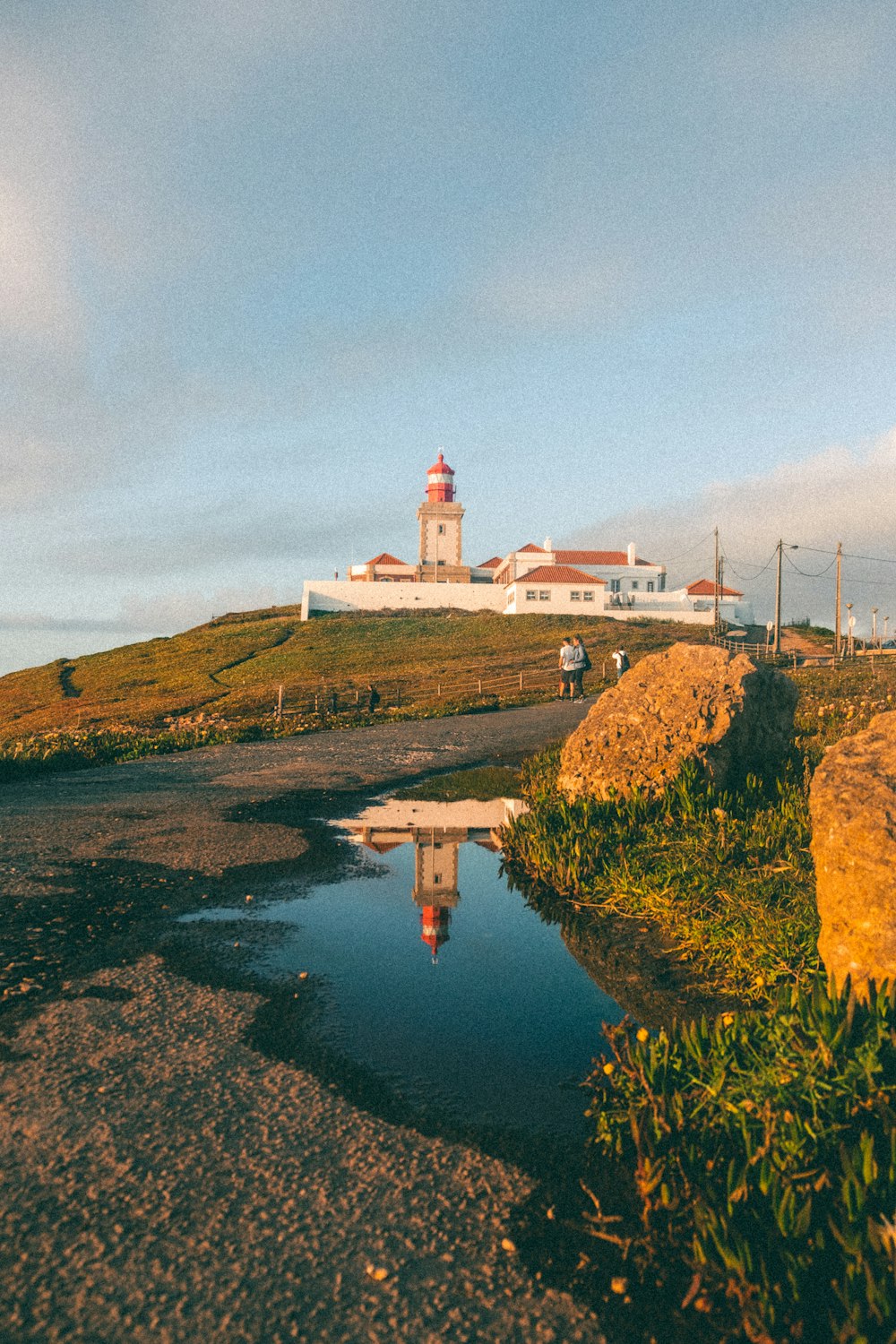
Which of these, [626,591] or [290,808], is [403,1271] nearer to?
[290,808]

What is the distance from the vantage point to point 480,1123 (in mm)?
3549

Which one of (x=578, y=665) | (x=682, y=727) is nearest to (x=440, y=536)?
(x=578, y=665)

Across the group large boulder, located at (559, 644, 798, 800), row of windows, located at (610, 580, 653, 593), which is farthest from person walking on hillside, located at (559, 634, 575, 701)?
row of windows, located at (610, 580, 653, 593)

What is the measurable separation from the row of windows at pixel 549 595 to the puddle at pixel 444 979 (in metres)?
69.6

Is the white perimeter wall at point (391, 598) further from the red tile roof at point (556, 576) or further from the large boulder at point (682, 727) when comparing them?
the large boulder at point (682, 727)

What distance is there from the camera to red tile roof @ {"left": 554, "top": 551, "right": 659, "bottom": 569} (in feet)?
298

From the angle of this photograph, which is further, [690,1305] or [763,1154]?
[763,1154]

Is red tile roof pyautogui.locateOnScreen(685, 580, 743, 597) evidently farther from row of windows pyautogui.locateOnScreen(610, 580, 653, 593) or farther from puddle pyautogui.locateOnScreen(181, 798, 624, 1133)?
puddle pyautogui.locateOnScreen(181, 798, 624, 1133)

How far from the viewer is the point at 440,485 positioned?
9631 cm

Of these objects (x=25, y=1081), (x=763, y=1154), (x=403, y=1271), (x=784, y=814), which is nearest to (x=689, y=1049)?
(x=763, y=1154)

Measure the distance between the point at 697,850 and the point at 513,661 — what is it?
1775 inches

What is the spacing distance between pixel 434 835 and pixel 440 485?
89.9m

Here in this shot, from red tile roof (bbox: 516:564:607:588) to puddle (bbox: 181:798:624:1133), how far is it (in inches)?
2795

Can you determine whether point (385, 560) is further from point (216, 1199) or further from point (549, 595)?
point (216, 1199)
